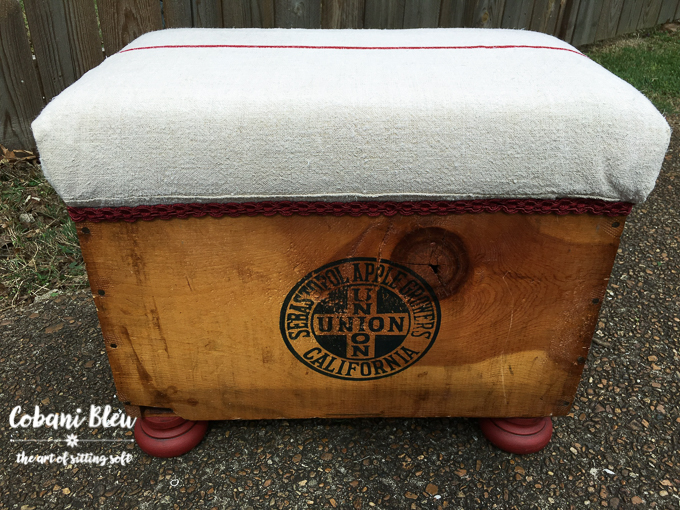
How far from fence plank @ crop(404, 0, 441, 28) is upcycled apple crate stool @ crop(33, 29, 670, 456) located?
1.08 meters

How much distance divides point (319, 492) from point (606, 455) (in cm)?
74

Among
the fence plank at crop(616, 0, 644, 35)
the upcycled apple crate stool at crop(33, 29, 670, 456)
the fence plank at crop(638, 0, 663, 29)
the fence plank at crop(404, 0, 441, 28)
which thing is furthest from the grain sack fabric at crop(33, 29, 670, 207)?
the fence plank at crop(638, 0, 663, 29)

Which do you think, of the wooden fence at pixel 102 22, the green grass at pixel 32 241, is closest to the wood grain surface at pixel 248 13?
the wooden fence at pixel 102 22

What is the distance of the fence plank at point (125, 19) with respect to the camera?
2.08 metres

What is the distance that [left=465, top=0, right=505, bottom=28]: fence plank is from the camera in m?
2.41

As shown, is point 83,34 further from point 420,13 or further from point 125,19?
point 420,13

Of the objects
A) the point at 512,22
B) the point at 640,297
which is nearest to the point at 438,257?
the point at 640,297

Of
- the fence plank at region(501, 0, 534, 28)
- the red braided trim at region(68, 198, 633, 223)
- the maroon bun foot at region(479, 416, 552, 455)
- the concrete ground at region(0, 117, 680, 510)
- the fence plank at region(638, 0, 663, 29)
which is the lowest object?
the concrete ground at region(0, 117, 680, 510)

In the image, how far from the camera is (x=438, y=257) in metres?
1.09

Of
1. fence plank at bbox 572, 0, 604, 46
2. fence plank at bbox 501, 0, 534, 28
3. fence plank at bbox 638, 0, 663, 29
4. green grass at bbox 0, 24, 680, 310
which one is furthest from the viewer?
fence plank at bbox 638, 0, 663, 29

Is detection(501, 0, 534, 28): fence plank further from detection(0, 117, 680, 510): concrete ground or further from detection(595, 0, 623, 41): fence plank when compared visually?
detection(0, 117, 680, 510): concrete ground

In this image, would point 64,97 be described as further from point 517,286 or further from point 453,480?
point 453,480

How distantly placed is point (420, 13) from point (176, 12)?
3.35ft

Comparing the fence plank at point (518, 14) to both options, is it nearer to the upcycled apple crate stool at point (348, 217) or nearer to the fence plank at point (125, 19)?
the upcycled apple crate stool at point (348, 217)
